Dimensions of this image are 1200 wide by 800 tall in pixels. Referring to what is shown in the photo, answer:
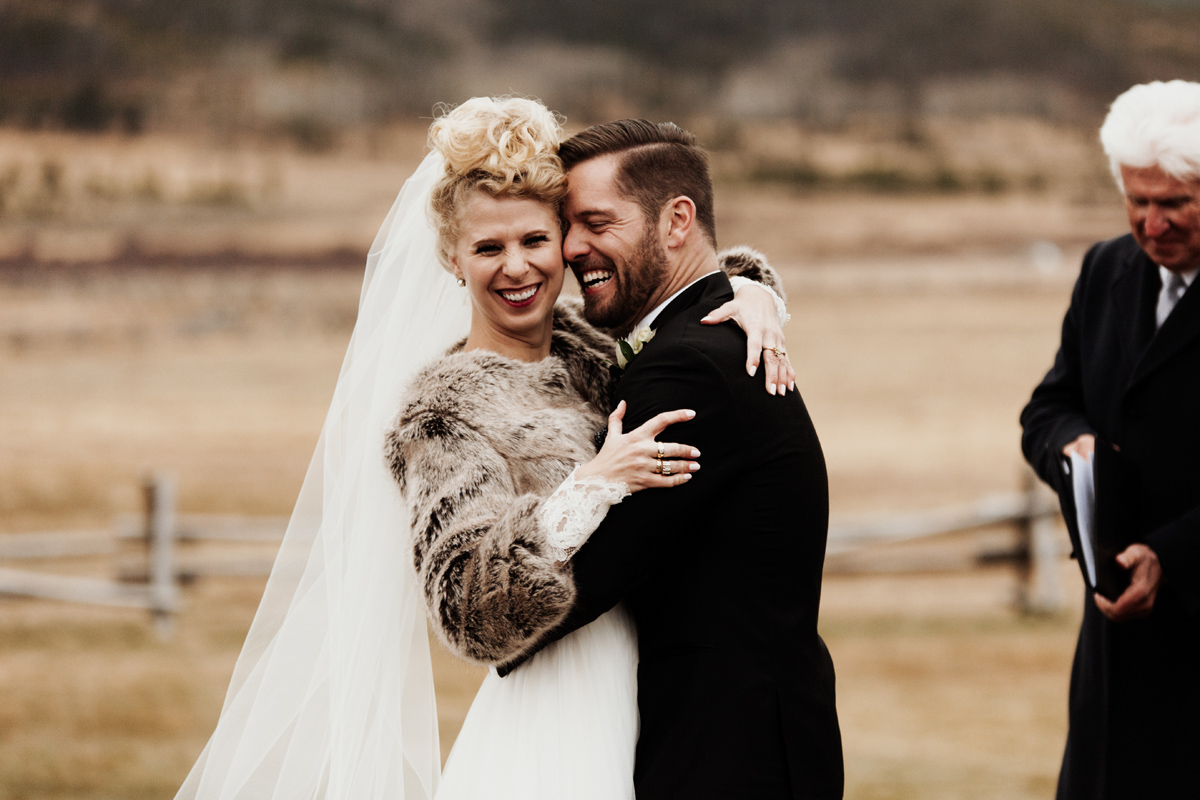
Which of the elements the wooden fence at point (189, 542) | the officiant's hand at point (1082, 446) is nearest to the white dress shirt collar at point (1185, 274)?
the officiant's hand at point (1082, 446)

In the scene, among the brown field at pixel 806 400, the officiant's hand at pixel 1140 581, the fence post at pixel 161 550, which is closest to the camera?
the officiant's hand at pixel 1140 581

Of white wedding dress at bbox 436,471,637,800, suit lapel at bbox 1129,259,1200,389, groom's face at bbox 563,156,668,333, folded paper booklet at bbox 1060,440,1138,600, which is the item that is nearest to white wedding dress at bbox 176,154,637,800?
white wedding dress at bbox 436,471,637,800

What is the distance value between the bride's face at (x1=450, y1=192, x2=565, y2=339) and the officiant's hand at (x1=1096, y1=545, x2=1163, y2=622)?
→ 1662 mm

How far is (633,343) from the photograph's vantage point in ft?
8.48

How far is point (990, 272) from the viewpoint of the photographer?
2823cm

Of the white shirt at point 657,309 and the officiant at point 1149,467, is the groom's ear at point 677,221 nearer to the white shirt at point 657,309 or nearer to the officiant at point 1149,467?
the white shirt at point 657,309

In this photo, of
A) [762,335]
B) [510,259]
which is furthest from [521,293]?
[762,335]

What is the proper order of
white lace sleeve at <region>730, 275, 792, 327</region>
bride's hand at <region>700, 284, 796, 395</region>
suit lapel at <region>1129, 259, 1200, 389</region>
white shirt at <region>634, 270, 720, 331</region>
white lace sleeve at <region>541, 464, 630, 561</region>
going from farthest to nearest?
suit lapel at <region>1129, 259, 1200, 389</region> → white lace sleeve at <region>730, 275, 792, 327</region> → white shirt at <region>634, 270, 720, 331</region> → bride's hand at <region>700, 284, 796, 395</region> → white lace sleeve at <region>541, 464, 630, 561</region>

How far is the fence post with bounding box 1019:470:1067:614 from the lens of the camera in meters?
11.0

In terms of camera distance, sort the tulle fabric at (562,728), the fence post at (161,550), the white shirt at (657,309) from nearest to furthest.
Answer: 1. the tulle fabric at (562,728)
2. the white shirt at (657,309)
3. the fence post at (161,550)

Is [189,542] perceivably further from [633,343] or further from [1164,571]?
[1164,571]

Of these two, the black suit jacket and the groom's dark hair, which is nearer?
the black suit jacket

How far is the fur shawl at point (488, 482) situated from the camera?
2.18 metres

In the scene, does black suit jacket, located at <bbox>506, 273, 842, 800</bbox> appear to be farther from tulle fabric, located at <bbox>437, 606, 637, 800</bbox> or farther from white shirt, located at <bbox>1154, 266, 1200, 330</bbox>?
white shirt, located at <bbox>1154, 266, 1200, 330</bbox>
